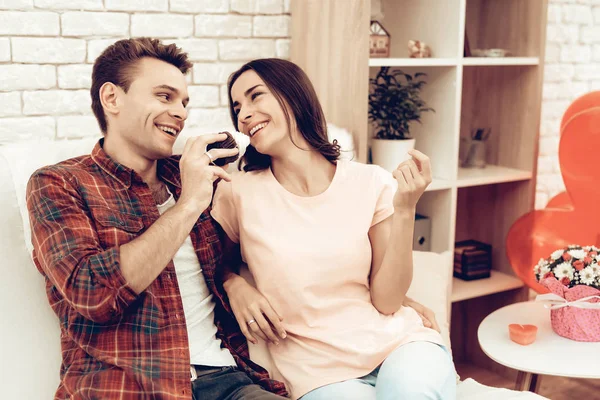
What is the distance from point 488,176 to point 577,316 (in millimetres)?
724

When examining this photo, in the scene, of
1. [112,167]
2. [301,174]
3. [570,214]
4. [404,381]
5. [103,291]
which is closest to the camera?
[103,291]

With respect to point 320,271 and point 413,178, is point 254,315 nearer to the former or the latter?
point 320,271

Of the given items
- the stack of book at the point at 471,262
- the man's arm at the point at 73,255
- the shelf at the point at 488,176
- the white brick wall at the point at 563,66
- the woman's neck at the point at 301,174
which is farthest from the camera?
the white brick wall at the point at 563,66

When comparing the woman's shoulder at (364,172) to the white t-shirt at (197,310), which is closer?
the white t-shirt at (197,310)

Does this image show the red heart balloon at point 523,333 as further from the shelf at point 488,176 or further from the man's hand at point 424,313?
the shelf at point 488,176

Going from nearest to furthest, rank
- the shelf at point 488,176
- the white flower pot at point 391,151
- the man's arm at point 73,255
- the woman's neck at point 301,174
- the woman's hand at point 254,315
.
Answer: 1. the man's arm at point 73,255
2. the woman's hand at point 254,315
3. the woman's neck at point 301,174
4. the white flower pot at point 391,151
5. the shelf at point 488,176

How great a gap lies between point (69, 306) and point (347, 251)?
2.11ft

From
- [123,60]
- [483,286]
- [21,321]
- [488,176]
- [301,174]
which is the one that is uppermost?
[123,60]

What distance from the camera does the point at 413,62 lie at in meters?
2.20

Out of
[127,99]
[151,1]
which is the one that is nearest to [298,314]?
[127,99]

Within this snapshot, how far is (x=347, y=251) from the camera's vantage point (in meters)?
1.60

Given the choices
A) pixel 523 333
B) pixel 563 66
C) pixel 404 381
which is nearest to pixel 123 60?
pixel 404 381

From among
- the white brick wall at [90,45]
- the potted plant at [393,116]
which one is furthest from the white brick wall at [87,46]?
the potted plant at [393,116]

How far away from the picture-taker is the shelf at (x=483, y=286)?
2516mm
